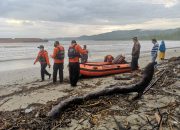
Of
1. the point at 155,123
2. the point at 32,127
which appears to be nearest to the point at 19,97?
the point at 32,127

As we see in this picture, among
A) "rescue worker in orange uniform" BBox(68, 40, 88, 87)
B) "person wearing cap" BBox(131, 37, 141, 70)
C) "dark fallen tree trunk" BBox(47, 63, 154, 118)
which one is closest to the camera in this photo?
"dark fallen tree trunk" BBox(47, 63, 154, 118)

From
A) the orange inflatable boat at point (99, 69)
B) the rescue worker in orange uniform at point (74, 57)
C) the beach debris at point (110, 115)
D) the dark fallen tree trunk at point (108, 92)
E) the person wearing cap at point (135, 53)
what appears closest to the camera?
the beach debris at point (110, 115)

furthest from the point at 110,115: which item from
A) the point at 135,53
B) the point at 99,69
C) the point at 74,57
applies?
the point at 135,53

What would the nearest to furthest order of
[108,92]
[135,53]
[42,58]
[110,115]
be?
[110,115], [108,92], [42,58], [135,53]

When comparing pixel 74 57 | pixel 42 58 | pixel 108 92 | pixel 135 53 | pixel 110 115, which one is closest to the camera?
pixel 110 115

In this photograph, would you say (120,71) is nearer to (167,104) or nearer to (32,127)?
(167,104)

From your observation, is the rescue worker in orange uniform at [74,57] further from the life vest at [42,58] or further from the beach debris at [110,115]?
the beach debris at [110,115]

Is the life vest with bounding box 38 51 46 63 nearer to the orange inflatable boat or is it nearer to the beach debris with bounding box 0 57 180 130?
the orange inflatable boat

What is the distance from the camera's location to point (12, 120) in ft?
22.5

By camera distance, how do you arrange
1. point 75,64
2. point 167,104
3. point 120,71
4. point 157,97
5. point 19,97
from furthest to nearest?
point 120,71 < point 75,64 < point 19,97 < point 157,97 < point 167,104

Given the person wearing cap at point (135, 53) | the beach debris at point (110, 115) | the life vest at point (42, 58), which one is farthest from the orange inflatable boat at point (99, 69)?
the beach debris at point (110, 115)

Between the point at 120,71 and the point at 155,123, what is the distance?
9.47m

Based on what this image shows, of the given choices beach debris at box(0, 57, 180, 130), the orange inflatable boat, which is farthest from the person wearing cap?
beach debris at box(0, 57, 180, 130)

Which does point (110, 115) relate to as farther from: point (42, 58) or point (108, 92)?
point (42, 58)
